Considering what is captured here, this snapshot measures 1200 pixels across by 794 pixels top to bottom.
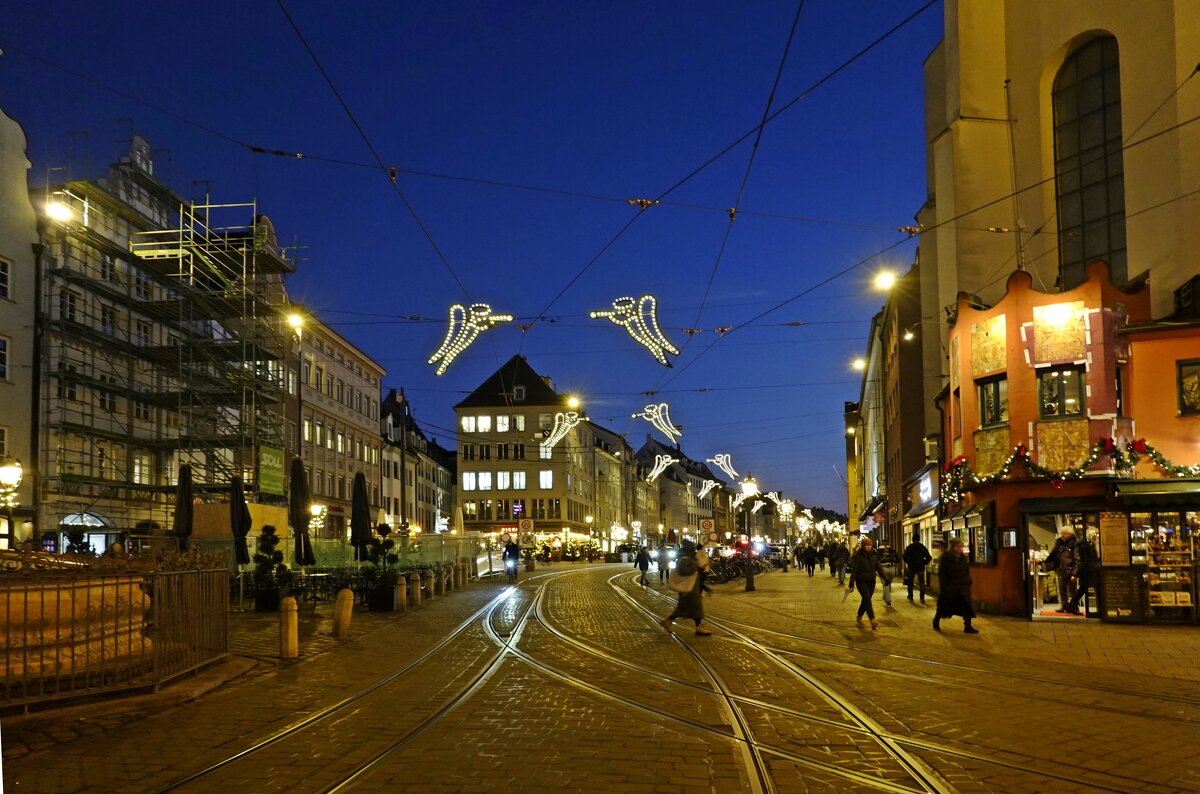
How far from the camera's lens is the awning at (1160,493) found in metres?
20.5

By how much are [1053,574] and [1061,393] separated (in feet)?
14.8

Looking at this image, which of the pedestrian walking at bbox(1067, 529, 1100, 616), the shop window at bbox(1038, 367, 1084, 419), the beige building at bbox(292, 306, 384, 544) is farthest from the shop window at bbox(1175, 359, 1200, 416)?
the beige building at bbox(292, 306, 384, 544)

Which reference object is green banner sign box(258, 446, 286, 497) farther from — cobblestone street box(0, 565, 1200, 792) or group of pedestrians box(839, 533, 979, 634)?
group of pedestrians box(839, 533, 979, 634)

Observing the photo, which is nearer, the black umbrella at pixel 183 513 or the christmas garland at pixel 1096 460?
the christmas garland at pixel 1096 460

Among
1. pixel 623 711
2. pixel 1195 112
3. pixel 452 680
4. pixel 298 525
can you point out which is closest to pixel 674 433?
pixel 298 525

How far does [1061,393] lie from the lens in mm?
22625

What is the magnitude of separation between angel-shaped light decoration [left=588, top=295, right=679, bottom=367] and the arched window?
1714 cm

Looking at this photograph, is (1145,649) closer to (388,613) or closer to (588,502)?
(388,613)

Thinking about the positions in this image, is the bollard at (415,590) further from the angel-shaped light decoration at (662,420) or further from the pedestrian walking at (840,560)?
the pedestrian walking at (840,560)

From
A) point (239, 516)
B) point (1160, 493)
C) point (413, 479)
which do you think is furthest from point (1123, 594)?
point (413, 479)

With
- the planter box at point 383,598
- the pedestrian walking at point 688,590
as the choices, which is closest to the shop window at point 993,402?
the pedestrian walking at point 688,590

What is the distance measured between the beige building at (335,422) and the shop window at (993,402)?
3637 cm

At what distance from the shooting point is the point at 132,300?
129ft

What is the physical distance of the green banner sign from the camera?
36.1 m
